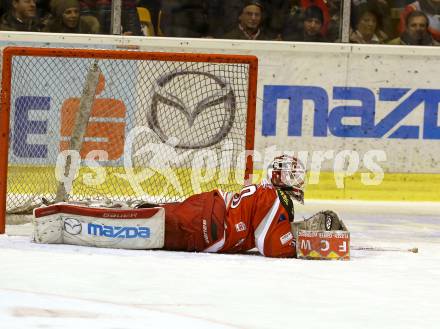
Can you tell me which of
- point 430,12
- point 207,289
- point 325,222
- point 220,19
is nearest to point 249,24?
point 220,19

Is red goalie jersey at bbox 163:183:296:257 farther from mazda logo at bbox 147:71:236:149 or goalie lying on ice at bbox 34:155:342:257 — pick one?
mazda logo at bbox 147:71:236:149

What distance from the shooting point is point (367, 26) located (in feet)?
29.6

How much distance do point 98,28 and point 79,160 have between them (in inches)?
69.5

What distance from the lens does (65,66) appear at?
828 cm

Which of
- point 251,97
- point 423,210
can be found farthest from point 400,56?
point 251,97

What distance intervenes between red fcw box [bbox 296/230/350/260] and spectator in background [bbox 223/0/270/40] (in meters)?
3.18

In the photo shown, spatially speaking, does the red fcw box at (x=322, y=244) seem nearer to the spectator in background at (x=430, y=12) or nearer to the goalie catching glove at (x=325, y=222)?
the goalie catching glove at (x=325, y=222)

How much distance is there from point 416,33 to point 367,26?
393mm

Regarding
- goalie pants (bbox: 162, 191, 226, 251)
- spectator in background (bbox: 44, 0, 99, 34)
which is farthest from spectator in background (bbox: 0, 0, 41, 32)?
goalie pants (bbox: 162, 191, 226, 251)

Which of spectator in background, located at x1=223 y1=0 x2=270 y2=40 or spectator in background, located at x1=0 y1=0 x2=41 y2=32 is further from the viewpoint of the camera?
spectator in background, located at x1=223 y1=0 x2=270 y2=40

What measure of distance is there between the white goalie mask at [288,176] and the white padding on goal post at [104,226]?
605 millimetres

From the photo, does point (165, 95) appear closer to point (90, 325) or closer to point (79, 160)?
point (79, 160)

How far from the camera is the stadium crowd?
348 inches

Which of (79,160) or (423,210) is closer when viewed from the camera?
(79,160)
